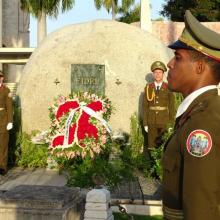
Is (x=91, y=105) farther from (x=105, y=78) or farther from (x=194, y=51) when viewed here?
(x=194, y=51)

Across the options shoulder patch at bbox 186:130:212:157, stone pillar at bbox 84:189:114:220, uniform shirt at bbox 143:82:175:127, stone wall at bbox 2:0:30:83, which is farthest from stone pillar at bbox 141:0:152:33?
shoulder patch at bbox 186:130:212:157

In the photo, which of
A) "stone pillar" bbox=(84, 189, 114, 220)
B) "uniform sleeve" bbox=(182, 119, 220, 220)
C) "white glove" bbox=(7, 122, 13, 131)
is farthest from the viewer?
"white glove" bbox=(7, 122, 13, 131)

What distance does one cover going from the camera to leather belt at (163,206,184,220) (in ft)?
6.08

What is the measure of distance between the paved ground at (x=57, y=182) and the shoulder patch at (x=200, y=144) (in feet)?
15.1

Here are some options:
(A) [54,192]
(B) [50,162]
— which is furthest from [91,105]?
(A) [54,192]

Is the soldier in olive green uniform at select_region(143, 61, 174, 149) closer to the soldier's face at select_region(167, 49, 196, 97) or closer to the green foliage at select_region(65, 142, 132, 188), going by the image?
the green foliage at select_region(65, 142, 132, 188)

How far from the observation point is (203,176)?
1.62m

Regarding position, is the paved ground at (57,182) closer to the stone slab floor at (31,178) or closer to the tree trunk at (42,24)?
the stone slab floor at (31,178)

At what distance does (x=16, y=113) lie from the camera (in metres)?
9.27

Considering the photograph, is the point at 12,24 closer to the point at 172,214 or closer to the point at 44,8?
the point at 44,8

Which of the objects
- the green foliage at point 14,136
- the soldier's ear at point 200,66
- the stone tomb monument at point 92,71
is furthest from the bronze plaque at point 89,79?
the soldier's ear at point 200,66

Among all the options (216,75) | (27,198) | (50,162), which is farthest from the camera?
(50,162)

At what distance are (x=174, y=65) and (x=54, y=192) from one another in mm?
2956

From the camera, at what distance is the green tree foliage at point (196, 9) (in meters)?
27.3
